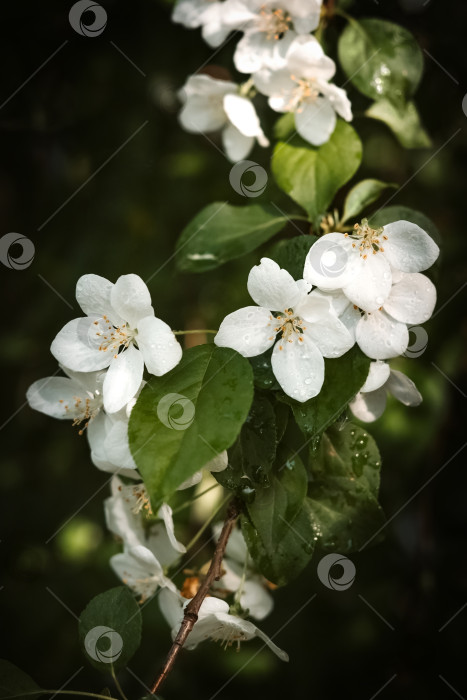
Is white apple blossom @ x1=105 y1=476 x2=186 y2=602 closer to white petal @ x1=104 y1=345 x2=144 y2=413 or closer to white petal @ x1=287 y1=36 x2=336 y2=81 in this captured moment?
white petal @ x1=104 y1=345 x2=144 y2=413

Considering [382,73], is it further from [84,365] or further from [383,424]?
[383,424]

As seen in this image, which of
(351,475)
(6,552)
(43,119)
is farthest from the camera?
(6,552)

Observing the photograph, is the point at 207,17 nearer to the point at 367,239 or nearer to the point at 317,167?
the point at 317,167

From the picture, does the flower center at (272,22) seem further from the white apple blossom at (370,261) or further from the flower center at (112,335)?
the flower center at (112,335)

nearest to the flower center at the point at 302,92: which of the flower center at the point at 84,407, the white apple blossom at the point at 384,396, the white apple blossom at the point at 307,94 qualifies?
the white apple blossom at the point at 307,94

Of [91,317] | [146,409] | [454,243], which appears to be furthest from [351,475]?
[454,243]

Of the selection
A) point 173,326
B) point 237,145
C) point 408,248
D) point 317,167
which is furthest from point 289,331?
point 173,326
